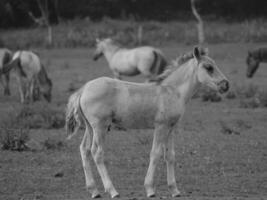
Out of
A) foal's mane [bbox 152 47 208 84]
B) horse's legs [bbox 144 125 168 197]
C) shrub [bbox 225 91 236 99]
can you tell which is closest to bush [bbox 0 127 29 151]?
foal's mane [bbox 152 47 208 84]

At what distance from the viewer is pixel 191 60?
9711 millimetres

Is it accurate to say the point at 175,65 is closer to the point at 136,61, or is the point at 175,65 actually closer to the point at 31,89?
the point at 31,89

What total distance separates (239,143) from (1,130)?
421 cm

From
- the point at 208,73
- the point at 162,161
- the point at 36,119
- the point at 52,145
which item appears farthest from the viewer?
the point at 36,119

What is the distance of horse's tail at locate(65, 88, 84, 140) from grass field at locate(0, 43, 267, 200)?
86 centimetres

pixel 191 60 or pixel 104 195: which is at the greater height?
pixel 191 60

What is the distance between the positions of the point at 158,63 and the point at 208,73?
1244 centimetres

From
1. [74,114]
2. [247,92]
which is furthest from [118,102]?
[247,92]

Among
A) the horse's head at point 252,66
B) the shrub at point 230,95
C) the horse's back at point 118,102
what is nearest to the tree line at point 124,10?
the horse's head at point 252,66

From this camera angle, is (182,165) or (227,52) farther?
(227,52)

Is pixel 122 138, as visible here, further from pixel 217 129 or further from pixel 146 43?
pixel 146 43

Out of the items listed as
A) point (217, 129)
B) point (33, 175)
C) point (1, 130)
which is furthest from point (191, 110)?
point (33, 175)

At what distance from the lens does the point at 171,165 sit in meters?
9.40

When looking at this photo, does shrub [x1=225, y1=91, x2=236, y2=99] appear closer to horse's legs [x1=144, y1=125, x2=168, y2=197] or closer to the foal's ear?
the foal's ear
